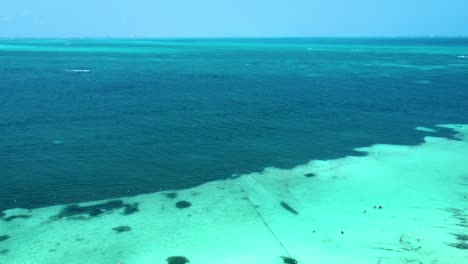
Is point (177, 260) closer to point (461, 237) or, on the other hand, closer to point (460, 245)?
point (460, 245)

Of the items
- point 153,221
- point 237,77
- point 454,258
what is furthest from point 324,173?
point 237,77

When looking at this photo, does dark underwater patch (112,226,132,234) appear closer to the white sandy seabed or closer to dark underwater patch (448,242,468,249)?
the white sandy seabed

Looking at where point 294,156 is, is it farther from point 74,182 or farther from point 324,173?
point 74,182

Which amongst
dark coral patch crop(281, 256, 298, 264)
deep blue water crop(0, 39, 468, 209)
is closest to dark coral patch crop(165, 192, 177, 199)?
deep blue water crop(0, 39, 468, 209)

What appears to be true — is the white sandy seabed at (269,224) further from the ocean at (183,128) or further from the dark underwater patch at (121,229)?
the ocean at (183,128)

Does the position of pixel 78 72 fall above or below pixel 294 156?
above

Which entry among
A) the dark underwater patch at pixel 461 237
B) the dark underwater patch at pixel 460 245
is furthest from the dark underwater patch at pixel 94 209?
the dark underwater patch at pixel 461 237

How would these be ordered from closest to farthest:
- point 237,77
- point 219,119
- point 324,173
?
point 324,173 < point 219,119 < point 237,77
